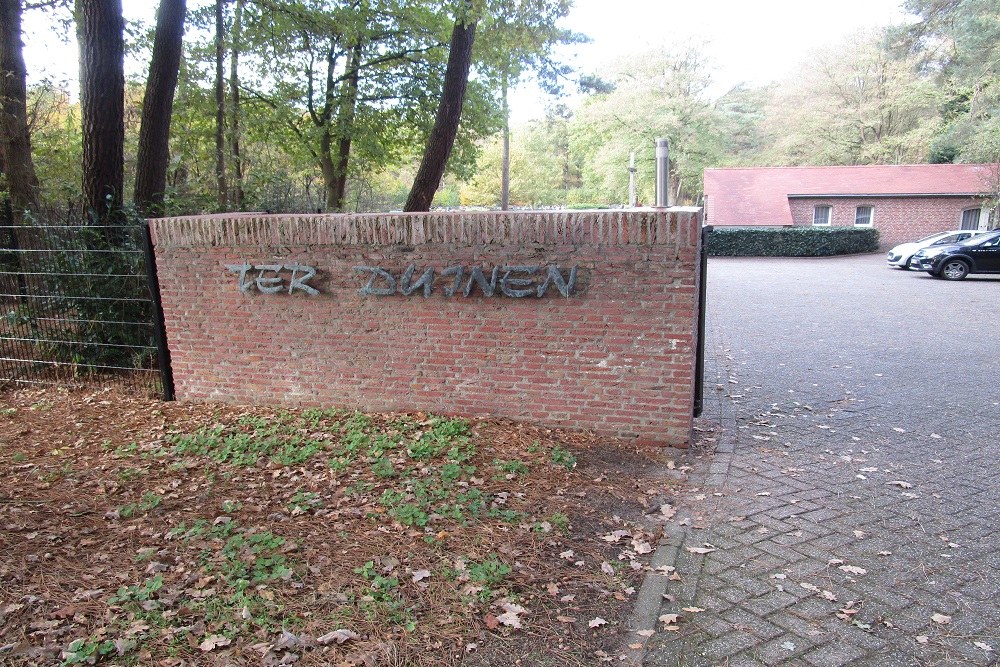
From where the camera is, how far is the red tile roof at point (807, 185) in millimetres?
32812

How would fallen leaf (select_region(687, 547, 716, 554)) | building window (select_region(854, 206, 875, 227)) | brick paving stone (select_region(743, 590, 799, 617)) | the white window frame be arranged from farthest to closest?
the white window frame, building window (select_region(854, 206, 875, 227)), fallen leaf (select_region(687, 547, 716, 554)), brick paving stone (select_region(743, 590, 799, 617))

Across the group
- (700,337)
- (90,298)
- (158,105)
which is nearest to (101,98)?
(158,105)

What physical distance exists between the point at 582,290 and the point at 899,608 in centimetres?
290

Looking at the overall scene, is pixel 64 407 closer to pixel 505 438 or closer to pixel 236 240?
pixel 236 240

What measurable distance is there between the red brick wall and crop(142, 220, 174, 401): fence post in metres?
33.8

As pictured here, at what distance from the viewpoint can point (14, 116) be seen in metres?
10.6

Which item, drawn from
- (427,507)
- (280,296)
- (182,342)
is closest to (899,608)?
(427,507)

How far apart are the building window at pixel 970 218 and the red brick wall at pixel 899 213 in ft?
0.93

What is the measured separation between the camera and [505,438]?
5.36m

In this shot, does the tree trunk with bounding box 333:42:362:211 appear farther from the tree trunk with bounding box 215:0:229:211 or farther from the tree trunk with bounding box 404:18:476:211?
the tree trunk with bounding box 404:18:476:211

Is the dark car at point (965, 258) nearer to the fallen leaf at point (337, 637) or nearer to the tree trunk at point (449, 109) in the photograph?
the tree trunk at point (449, 109)

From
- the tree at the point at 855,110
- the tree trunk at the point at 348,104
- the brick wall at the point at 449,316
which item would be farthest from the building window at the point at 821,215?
the brick wall at the point at 449,316

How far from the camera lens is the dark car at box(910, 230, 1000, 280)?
18844 millimetres

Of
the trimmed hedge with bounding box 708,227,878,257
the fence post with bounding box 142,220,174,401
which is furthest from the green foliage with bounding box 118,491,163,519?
the trimmed hedge with bounding box 708,227,878,257
